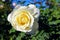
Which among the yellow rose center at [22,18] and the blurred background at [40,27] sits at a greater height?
the yellow rose center at [22,18]

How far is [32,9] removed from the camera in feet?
4.01

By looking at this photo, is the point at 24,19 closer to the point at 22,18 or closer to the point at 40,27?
the point at 22,18

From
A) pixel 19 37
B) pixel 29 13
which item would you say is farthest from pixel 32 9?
pixel 19 37

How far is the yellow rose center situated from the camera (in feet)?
3.98

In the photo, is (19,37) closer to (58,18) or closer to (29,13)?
(29,13)

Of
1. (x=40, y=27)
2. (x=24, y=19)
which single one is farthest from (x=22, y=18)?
(x=40, y=27)

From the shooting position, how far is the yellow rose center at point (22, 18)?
1212 millimetres

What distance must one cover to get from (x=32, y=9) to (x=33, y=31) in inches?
4.8

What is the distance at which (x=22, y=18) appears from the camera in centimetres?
122

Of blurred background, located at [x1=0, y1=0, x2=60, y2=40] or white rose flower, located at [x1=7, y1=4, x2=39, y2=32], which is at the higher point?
white rose flower, located at [x1=7, y1=4, x2=39, y2=32]

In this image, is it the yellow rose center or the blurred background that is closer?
the yellow rose center

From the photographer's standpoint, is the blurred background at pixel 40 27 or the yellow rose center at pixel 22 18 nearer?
the yellow rose center at pixel 22 18

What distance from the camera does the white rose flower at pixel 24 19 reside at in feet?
3.90

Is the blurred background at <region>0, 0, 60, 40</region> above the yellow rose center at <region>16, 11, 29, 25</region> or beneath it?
beneath
